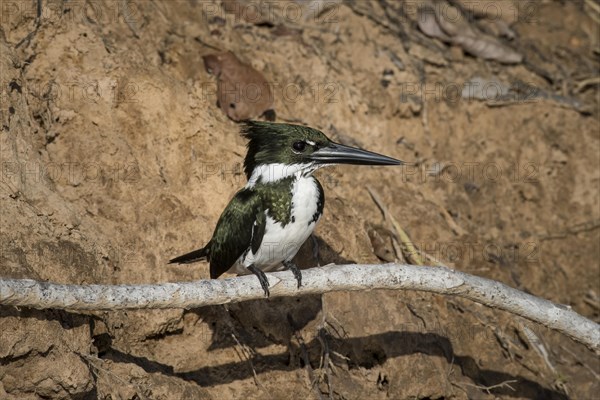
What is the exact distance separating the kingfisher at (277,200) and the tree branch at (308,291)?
320mm

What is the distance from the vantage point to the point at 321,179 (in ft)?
20.2

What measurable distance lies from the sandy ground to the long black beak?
37.8 inches

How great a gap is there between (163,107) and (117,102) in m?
0.32

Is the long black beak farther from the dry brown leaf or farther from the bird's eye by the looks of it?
the dry brown leaf

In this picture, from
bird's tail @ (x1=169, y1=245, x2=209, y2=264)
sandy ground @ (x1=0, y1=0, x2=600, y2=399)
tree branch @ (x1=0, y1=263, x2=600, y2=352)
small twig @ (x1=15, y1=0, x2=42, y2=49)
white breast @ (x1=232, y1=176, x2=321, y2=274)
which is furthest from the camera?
small twig @ (x1=15, y1=0, x2=42, y2=49)

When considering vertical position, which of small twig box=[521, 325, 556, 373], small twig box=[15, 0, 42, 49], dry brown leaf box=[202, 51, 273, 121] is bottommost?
small twig box=[521, 325, 556, 373]

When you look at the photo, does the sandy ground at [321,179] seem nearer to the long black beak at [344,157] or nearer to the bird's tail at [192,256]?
the bird's tail at [192,256]

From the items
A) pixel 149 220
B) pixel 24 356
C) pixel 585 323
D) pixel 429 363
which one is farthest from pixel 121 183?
pixel 585 323

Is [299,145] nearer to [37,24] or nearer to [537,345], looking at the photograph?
[37,24]

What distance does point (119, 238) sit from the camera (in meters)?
5.26

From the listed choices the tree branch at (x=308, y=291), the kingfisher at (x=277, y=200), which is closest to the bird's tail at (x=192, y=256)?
the kingfisher at (x=277, y=200)

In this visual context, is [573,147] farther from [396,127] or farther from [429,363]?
[429,363]

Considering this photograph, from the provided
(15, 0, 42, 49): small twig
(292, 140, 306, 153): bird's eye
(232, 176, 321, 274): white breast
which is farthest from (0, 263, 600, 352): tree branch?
(15, 0, 42, 49): small twig

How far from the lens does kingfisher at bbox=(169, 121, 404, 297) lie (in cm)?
482
